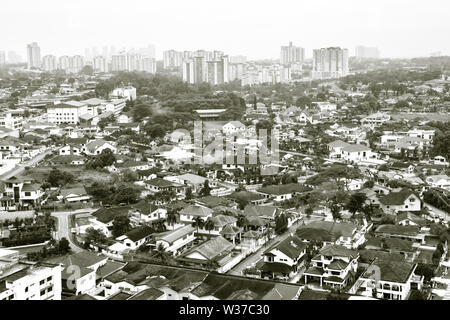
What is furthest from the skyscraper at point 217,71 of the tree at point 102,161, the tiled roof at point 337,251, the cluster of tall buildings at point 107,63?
the tiled roof at point 337,251

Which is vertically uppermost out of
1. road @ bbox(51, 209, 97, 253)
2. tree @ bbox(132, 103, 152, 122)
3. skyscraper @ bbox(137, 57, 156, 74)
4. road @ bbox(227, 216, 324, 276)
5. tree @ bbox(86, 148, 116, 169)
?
skyscraper @ bbox(137, 57, 156, 74)

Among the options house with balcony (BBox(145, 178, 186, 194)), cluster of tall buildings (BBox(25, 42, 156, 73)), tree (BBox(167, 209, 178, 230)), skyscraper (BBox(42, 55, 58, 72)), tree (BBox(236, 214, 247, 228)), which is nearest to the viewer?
tree (BBox(236, 214, 247, 228))

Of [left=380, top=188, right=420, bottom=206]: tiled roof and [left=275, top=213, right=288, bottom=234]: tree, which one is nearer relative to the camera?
[left=275, top=213, right=288, bottom=234]: tree

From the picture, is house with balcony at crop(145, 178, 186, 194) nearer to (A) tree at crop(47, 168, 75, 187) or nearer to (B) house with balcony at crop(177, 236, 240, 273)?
(A) tree at crop(47, 168, 75, 187)

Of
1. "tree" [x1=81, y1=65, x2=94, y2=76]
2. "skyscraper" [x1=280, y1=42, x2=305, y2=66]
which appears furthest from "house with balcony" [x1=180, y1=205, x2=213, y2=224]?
"skyscraper" [x1=280, y1=42, x2=305, y2=66]

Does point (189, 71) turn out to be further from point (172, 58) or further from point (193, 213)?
point (193, 213)

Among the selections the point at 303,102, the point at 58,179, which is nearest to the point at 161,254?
the point at 58,179

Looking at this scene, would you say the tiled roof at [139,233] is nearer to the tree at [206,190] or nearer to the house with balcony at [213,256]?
the house with balcony at [213,256]
